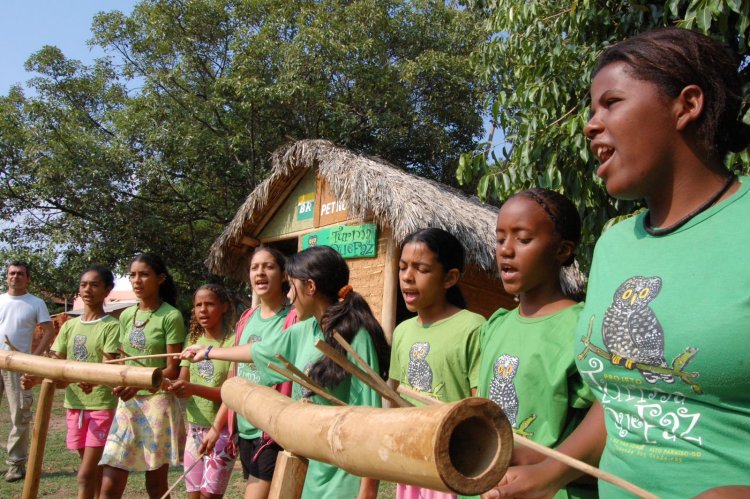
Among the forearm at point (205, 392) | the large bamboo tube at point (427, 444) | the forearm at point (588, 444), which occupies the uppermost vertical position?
the large bamboo tube at point (427, 444)

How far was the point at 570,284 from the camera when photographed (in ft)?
25.8

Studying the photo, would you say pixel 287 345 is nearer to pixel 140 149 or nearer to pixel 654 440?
pixel 654 440

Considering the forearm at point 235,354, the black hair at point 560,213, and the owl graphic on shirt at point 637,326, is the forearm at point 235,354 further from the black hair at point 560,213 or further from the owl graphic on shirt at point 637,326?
the owl graphic on shirt at point 637,326

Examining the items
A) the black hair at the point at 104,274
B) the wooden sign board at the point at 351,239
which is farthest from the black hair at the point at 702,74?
the wooden sign board at the point at 351,239

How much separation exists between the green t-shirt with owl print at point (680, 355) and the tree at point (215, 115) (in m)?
12.0

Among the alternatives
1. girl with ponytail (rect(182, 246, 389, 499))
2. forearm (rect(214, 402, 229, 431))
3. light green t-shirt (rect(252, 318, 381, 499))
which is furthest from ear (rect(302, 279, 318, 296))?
forearm (rect(214, 402, 229, 431))

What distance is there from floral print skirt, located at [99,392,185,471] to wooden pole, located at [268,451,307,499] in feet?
9.55

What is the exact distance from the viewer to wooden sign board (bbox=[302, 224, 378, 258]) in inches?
314

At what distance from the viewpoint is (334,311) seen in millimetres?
3025

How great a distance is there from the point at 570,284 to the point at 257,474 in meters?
5.31

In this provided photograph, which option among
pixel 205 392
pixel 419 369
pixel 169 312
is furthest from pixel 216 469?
pixel 419 369

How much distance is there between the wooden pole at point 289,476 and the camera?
1355mm

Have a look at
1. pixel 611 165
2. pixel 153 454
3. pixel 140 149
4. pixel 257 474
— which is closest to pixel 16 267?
pixel 153 454

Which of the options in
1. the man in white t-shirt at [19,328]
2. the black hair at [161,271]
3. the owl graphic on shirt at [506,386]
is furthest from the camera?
the man in white t-shirt at [19,328]
